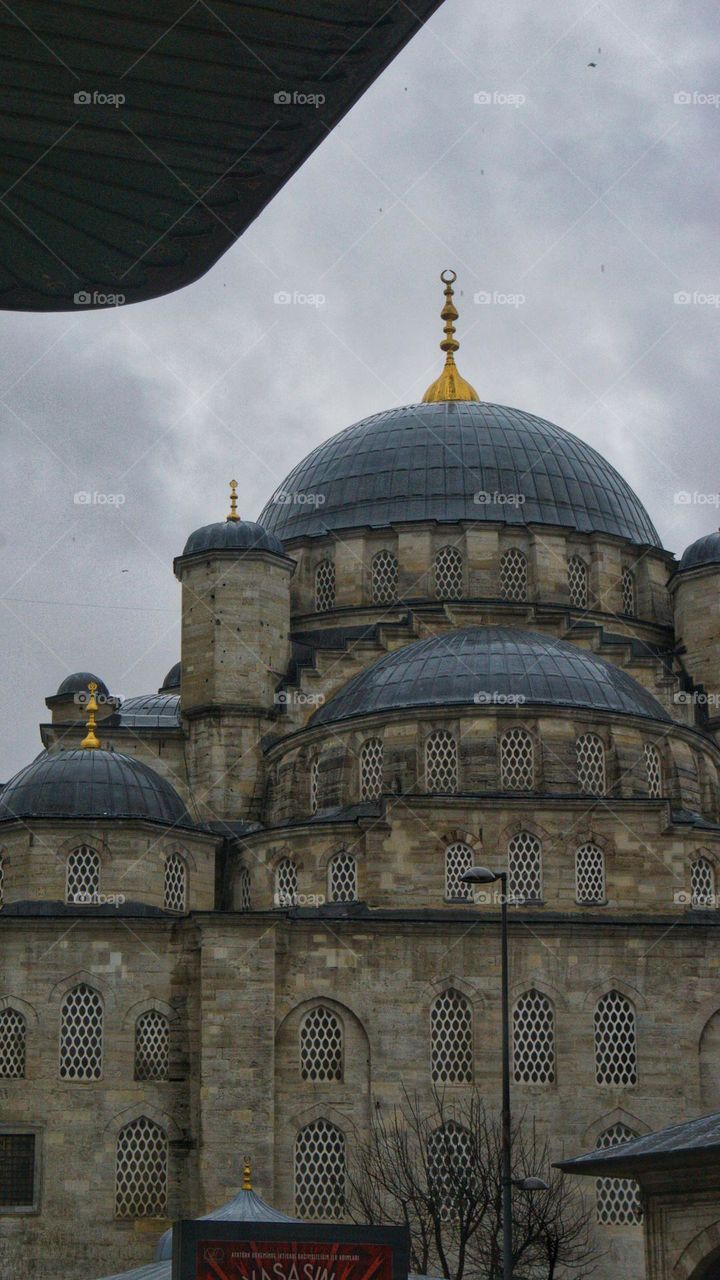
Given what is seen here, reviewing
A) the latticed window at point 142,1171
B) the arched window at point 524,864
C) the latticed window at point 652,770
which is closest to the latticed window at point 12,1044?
the latticed window at point 142,1171

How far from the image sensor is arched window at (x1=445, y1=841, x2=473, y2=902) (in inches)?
1543

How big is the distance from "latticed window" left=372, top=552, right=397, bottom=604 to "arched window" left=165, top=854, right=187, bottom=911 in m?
11.9

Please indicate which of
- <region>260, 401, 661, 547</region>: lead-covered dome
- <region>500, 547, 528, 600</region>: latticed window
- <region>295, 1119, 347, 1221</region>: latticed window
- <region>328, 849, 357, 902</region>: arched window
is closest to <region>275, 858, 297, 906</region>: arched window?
<region>328, 849, 357, 902</region>: arched window

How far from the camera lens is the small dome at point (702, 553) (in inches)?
1975

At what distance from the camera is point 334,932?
38062 millimetres

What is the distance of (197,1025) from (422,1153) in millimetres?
4994

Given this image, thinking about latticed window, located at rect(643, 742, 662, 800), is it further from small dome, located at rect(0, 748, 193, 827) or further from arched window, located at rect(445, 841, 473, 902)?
small dome, located at rect(0, 748, 193, 827)

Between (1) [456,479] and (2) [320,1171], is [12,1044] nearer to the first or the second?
(2) [320,1171]

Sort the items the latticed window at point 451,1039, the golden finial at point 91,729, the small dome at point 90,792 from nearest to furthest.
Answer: the latticed window at point 451,1039 < the small dome at point 90,792 < the golden finial at point 91,729

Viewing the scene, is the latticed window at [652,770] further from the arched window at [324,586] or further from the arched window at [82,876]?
the arched window at [324,586]

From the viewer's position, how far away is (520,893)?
Answer: 39188 mm

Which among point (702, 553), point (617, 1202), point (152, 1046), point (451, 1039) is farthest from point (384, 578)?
point (617, 1202)

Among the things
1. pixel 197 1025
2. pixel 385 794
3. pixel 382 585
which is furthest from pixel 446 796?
pixel 382 585

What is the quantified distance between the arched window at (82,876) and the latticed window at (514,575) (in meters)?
14.9
